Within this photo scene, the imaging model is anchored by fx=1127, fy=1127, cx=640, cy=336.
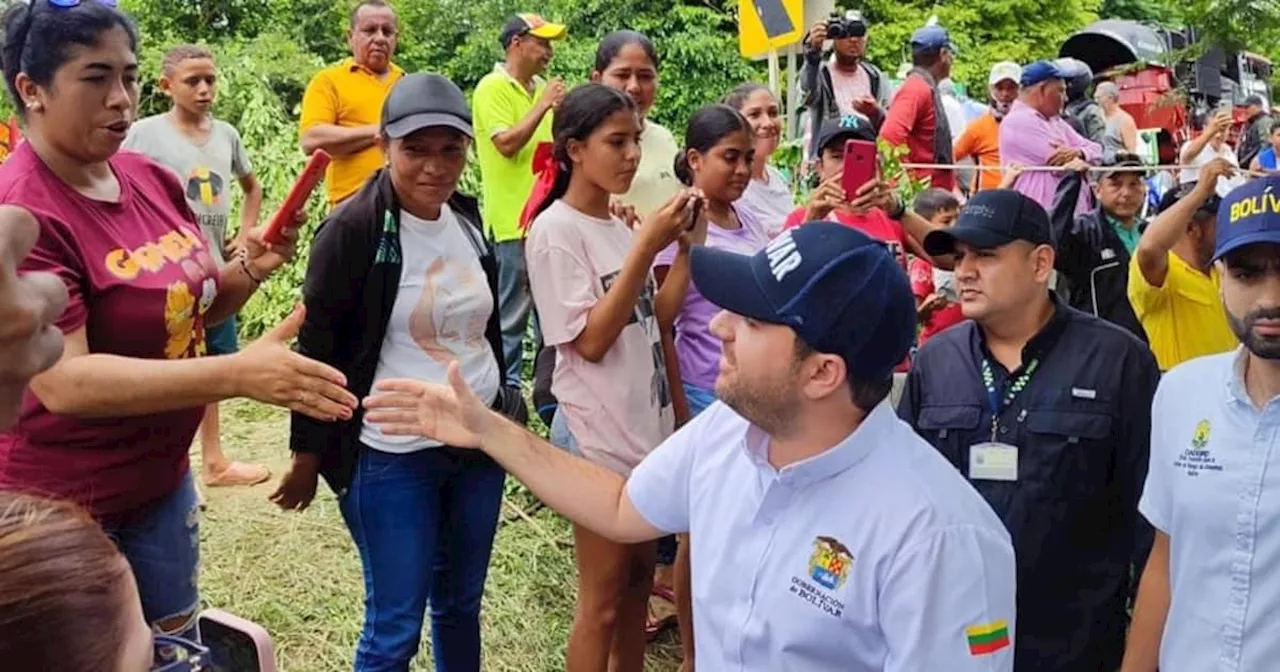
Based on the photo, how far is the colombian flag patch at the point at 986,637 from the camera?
72.2 inches

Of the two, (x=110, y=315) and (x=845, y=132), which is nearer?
(x=110, y=315)

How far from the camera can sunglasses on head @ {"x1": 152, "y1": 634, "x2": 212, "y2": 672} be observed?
141 cm

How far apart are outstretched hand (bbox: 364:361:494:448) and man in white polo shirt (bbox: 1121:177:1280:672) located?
1.54m

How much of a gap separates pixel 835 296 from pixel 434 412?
3.25 ft

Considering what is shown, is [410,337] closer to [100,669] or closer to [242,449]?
[100,669]

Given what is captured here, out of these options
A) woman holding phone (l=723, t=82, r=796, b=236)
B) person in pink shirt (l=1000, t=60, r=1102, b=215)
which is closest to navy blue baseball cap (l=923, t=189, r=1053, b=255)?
woman holding phone (l=723, t=82, r=796, b=236)

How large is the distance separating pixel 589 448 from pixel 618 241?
670 millimetres

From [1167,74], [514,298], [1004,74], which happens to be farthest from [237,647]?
[1004,74]

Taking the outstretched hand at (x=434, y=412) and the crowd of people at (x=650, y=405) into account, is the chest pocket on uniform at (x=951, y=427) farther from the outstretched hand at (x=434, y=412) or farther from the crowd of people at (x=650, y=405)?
the outstretched hand at (x=434, y=412)

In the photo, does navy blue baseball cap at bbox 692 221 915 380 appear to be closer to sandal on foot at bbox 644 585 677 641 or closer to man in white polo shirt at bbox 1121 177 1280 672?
man in white polo shirt at bbox 1121 177 1280 672

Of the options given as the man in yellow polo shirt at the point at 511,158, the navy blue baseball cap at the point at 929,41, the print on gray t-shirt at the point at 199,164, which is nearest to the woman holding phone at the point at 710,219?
the man in yellow polo shirt at the point at 511,158

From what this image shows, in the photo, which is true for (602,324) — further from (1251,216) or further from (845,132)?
(845,132)

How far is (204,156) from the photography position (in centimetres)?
545

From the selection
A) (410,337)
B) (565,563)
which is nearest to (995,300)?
(410,337)
